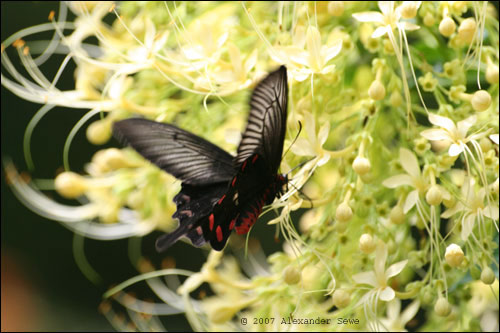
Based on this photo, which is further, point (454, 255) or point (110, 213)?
point (110, 213)

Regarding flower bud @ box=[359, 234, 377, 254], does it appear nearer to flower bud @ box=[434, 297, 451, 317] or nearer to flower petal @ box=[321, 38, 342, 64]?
flower bud @ box=[434, 297, 451, 317]

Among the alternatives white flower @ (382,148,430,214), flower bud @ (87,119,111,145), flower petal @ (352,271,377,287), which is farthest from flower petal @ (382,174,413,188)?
flower bud @ (87,119,111,145)

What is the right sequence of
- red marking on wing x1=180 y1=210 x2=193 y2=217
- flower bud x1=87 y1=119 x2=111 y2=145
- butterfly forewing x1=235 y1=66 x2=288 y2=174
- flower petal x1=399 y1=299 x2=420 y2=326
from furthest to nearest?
1. flower bud x1=87 y1=119 x2=111 y2=145
2. flower petal x1=399 y1=299 x2=420 y2=326
3. red marking on wing x1=180 y1=210 x2=193 y2=217
4. butterfly forewing x1=235 y1=66 x2=288 y2=174

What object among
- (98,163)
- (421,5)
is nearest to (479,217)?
(421,5)

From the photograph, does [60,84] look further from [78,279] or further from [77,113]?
[78,279]

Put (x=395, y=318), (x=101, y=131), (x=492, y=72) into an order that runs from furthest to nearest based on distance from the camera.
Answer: (x=101, y=131) → (x=395, y=318) → (x=492, y=72)

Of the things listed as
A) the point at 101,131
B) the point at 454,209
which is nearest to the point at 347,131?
the point at 454,209

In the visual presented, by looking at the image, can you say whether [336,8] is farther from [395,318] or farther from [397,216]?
[395,318]

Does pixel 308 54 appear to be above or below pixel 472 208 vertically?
above
